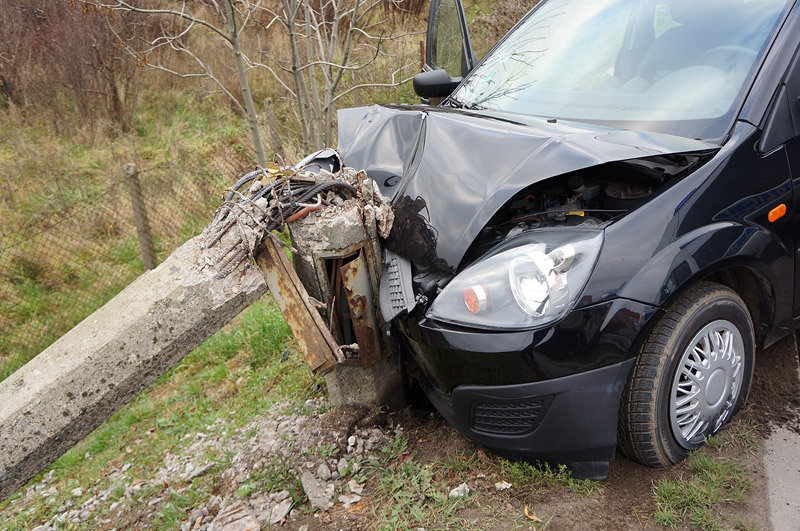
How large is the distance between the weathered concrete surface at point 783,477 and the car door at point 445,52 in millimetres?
2448

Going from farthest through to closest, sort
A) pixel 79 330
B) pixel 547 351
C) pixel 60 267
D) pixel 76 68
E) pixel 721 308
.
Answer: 1. pixel 76 68
2. pixel 60 267
3. pixel 79 330
4. pixel 721 308
5. pixel 547 351

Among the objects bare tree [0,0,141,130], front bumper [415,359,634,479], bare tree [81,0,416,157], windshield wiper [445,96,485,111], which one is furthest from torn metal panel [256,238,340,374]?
bare tree [0,0,141,130]

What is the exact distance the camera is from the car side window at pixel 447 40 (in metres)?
3.84

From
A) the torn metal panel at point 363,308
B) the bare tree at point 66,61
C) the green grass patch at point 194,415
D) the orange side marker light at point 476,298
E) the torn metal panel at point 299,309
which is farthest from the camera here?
the bare tree at point 66,61

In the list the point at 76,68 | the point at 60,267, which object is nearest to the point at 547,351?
the point at 60,267

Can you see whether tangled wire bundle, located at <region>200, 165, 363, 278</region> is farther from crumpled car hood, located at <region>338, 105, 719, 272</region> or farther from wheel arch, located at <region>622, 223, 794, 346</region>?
wheel arch, located at <region>622, 223, 794, 346</region>

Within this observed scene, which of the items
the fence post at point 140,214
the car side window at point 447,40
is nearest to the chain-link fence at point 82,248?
the fence post at point 140,214

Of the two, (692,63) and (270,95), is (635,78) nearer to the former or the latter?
(692,63)

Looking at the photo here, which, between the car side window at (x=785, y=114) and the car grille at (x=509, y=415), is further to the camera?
the car side window at (x=785, y=114)

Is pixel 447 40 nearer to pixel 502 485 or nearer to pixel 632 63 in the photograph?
pixel 632 63

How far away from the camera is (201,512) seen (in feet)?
7.66

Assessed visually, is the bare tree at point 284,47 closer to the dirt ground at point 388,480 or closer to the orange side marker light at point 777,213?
the dirt ground at point 388,480

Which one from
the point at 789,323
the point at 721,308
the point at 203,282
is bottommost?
the point at 789,323

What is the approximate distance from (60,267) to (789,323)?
20.3 ft
